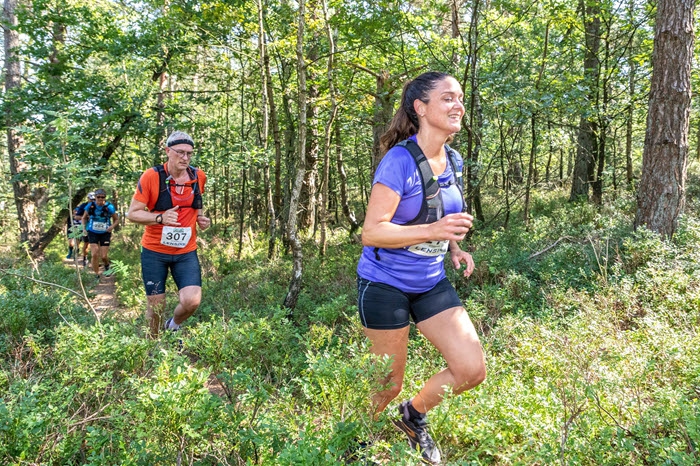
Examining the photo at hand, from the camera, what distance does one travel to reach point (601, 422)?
268cm

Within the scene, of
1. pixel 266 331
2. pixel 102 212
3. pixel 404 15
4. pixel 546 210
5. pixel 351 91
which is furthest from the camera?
pixel 546 210

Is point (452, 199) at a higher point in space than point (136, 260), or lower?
higher

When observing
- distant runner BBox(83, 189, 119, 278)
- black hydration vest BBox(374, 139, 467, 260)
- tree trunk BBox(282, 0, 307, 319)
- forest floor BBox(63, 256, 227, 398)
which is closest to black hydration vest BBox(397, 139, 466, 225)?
black hydration vest BBox(374, 139, 467, 260)

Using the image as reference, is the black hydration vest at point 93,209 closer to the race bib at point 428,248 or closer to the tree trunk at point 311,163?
the tree trunk at point 311,163

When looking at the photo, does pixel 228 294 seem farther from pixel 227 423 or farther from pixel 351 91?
pixel 227 423

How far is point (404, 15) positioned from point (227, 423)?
257 inches

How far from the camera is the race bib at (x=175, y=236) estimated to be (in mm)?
4477

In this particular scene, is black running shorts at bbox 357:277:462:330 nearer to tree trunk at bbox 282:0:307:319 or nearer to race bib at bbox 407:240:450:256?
race bib at bbox 407:240:450:256

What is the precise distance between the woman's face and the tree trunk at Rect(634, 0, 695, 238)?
4.33 meters

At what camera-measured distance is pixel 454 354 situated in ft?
8.36

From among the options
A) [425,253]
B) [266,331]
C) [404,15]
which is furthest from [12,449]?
[404,15]

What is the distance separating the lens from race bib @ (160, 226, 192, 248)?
4477mm

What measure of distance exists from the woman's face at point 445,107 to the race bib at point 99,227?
29.5ft

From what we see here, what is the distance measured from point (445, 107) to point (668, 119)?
4458mm
